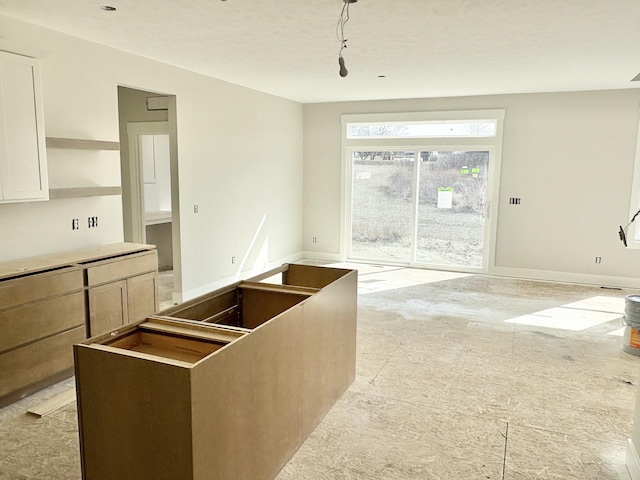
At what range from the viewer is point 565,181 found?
23.2 feet

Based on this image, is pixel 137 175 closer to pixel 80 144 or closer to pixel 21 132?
pixel 80 144

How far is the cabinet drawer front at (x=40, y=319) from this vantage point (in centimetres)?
324

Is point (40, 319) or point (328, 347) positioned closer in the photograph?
point (328, 347)

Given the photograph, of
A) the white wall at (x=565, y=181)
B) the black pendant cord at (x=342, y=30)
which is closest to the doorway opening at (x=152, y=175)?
the black pendant cord at (x=342, y=30)

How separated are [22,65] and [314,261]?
581cm

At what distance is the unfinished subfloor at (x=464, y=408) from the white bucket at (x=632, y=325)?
99mm

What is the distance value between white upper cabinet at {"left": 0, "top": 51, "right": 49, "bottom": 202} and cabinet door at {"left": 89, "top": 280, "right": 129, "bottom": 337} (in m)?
0.88

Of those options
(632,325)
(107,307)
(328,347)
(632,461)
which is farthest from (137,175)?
(632,461)

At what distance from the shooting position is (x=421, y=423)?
3.22m

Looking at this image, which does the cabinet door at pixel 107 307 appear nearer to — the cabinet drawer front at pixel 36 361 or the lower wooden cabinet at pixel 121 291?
the lower wooden cabinet at pixel 121 291

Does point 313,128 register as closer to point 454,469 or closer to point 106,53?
point 106,53

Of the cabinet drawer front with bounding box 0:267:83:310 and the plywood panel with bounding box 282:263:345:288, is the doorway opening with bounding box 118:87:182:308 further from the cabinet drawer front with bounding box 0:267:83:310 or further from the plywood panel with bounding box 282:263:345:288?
the plywood panel with bounding box 282:263:345:288

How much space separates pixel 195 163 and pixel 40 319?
2.90 metres

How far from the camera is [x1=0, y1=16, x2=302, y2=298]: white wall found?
4.04 metres
